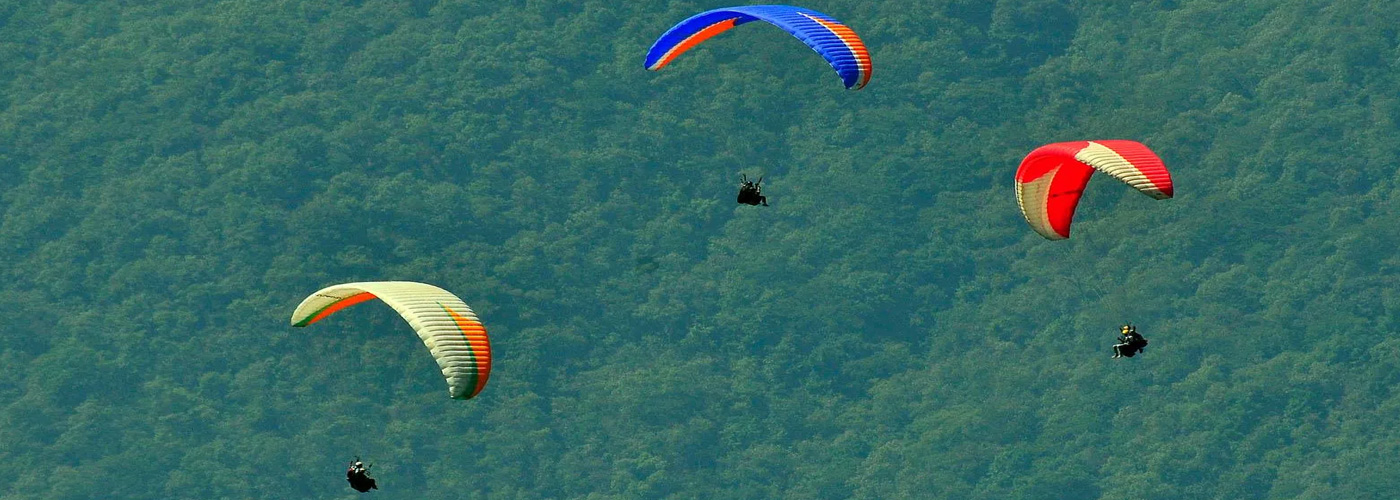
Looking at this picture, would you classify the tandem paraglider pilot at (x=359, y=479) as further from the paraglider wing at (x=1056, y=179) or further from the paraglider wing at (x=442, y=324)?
the paraglider wing at (x=1056, y=179)

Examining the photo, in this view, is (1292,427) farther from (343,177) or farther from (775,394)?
(343,177)

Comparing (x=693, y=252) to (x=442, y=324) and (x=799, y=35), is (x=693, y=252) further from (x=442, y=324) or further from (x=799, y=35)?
(x=442, y=324)

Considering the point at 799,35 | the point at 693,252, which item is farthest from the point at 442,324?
the point at 693,252

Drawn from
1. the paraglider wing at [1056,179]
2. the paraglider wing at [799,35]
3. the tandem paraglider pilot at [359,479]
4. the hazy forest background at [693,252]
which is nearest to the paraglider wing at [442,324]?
the tandem paraglider pilot at [359,479]

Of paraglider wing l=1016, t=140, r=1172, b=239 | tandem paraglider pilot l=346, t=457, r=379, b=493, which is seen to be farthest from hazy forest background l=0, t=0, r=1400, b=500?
tandem paraglider pilot l=346, t=457, r=379, b=493

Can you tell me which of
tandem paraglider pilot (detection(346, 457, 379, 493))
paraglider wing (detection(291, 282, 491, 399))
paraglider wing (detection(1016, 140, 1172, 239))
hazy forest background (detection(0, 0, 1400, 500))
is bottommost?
hazy forest background (detection(0, 0, 1400, 500))

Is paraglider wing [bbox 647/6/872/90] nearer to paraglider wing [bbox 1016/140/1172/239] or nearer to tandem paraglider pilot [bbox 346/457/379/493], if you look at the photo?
paraglider wing [bbox 1016/140/1172/239]
